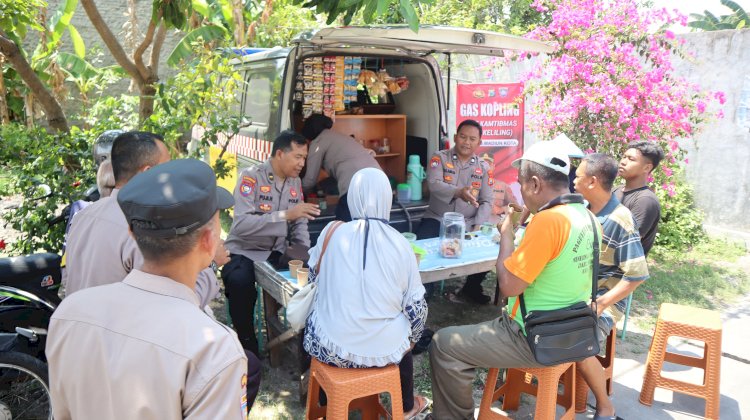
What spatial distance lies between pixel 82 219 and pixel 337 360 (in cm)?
131

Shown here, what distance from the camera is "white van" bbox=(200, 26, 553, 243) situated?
3776 mm

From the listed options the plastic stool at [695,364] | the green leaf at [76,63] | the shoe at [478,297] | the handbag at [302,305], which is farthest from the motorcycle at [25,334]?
the green leaf at [76,63]

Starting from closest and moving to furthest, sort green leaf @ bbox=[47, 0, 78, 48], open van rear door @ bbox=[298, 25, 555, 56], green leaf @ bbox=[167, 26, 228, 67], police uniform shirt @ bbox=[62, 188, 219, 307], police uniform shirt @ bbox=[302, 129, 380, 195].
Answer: police uniform shirt @ bbox=[62, 188, 219, 307], open van rear door @ bbox=[298, 25, 555, 56], police uniform shirt @ bbox=[302, 129, 380, 195], green leaf @ bbox=[47, 0, 78, 48], green leaf @ bbox=[167, 26, 228, 67]

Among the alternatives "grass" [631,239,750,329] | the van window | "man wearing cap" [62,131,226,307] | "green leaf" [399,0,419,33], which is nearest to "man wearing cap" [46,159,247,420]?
"man wearing cap" [62,131,226,307]

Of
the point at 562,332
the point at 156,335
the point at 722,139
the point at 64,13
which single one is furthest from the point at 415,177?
the point at 722,139

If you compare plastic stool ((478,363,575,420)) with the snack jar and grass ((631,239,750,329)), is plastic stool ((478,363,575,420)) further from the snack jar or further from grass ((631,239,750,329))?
grass ((631,239,750,329))

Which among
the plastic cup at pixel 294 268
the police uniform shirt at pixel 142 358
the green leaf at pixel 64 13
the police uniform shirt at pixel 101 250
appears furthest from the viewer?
the green leaf at pixel 64 13

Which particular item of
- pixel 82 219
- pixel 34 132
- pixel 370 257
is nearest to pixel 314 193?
pixel 34 132

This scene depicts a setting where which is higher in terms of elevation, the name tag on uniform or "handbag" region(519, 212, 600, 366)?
the name tag on uniform

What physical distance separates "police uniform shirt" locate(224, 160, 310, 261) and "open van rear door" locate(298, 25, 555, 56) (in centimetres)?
108

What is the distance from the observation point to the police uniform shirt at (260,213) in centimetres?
369

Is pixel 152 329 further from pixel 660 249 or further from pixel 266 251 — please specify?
pixel 660 249

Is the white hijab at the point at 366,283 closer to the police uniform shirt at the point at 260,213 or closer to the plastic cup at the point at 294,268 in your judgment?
the plastic cup at the point at 294,268

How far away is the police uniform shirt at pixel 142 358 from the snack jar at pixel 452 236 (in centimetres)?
250
